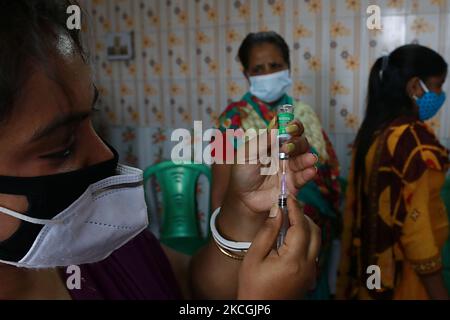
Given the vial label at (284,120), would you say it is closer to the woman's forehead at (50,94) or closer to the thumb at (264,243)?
the thumb at (264,243)

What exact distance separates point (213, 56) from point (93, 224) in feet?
1.67

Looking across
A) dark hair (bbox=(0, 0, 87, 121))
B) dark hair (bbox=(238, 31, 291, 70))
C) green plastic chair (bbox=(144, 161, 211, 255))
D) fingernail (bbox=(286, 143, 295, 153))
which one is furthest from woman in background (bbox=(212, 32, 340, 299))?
dark hair (bbox=(0, 0, 87, 121))

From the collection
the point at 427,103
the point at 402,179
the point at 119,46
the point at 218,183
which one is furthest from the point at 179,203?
the point at 427,103

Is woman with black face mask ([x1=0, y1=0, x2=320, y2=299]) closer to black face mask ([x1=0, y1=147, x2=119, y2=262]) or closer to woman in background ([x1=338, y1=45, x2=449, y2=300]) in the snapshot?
black face mask ([x1=0, y1=147, x2=119, y2=262])

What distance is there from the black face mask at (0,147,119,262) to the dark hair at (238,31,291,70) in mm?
501

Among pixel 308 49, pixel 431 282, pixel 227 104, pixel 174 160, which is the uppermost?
pixel 308 49

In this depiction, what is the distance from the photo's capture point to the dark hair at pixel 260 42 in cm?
88

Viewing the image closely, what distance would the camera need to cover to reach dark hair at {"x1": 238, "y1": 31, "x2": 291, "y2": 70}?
2.89 ft

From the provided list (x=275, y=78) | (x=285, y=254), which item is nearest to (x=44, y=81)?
(x=285, y=254)

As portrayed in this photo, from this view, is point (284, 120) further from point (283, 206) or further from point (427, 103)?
point (427, 103)

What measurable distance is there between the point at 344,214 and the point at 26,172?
78 centimetres

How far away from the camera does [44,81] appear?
0.43 m

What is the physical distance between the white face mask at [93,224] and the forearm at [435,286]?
0.65 metres
